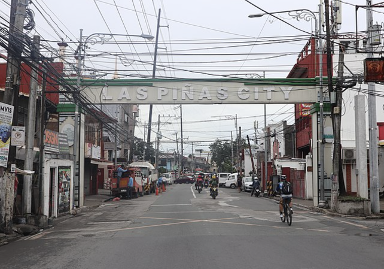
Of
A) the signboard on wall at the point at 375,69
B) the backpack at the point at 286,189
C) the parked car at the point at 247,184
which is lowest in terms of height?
the parked car at the point at 247,184

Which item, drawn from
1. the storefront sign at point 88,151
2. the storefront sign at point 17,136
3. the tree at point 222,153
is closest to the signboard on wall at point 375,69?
the storefront sign at point 17,136

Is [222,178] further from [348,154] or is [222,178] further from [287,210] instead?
[287,210]

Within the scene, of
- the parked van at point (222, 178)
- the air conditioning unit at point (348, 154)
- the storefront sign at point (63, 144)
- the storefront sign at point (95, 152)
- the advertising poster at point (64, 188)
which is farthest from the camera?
the parked van at point (222, 178)

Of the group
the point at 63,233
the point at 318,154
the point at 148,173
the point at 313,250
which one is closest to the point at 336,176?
the point at 318,154

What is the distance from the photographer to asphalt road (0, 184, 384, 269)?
8.84 metres

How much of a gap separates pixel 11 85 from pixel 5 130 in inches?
63.8

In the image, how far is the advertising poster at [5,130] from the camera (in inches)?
516

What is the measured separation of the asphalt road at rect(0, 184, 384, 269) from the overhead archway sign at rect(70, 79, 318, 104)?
8.87 m

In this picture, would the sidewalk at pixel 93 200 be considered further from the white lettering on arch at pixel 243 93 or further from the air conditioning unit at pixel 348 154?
the air conditioning unit at pixel 348 154

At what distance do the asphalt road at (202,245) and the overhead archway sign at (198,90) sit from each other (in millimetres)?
8866

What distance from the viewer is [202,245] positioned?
10.8 meters

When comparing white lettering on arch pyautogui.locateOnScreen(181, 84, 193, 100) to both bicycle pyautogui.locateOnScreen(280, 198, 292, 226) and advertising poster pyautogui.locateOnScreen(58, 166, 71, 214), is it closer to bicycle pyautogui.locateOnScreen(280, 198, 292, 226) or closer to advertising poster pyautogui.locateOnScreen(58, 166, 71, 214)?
advertising poster pyautogui.locateOnScreen(58, 166, 71, 214)

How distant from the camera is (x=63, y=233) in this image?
14469 mm

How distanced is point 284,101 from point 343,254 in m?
15.5
